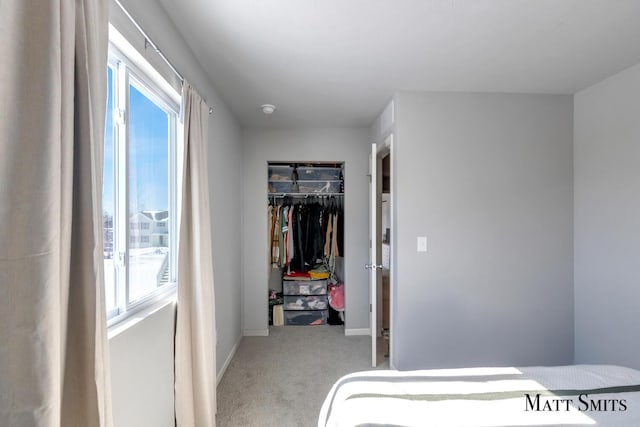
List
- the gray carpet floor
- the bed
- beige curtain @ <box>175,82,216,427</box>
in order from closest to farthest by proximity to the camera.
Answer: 1. the bed
2. beige curtain @ <box>175,82,216,427</box>
3. the gray carpet floor

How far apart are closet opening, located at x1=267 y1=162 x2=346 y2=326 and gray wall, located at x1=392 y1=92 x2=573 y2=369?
4.36 feet

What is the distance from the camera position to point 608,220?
2.23m

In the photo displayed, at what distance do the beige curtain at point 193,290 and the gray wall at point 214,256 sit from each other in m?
0.07

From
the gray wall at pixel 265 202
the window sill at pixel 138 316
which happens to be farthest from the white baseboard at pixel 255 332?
the window sill at pixel 138 316

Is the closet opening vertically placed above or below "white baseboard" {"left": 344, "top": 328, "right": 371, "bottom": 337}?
above

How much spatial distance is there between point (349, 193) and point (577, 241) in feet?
7.01

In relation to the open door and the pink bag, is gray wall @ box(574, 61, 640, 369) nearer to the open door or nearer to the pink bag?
the open door

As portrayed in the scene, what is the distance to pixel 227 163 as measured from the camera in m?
2.79

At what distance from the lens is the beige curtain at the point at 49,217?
2.10 feet

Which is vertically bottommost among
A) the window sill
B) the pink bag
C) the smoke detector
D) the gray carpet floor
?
the gray carpet floor

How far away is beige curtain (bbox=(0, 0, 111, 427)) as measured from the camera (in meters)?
0.64

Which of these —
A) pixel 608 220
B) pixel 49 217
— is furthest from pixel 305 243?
pixel 49 217

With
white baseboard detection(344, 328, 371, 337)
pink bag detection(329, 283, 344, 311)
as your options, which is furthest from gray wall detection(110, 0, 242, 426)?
white baseboard detection(344, 328, 371, 337)

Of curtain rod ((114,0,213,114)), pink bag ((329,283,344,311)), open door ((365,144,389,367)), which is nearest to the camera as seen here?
curtain rod ((114,0,213,114))
